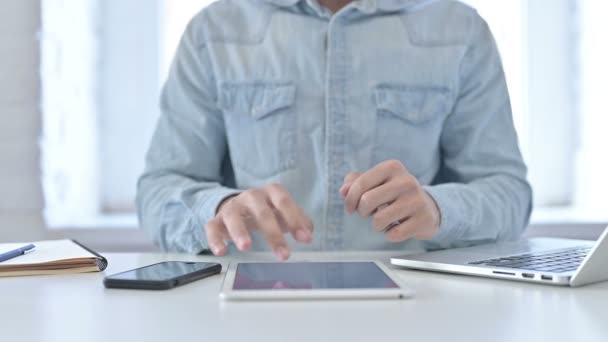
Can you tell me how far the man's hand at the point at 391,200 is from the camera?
793mm

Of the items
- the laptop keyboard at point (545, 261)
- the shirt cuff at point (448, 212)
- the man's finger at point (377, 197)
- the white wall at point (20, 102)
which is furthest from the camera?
the white wall at point (20, 102)

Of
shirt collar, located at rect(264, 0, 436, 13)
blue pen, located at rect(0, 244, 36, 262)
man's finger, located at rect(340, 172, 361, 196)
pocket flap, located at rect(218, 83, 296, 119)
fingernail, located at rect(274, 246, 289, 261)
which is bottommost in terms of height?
blue pen, located at rect(0, 244, 36, 262)

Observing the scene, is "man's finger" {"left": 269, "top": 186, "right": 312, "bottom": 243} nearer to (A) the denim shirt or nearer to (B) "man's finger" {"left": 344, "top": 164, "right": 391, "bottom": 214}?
(B) "man's finger" {"left": 344, "top": 164, "right": 391, "bottom": 214}

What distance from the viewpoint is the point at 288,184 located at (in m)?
1.14

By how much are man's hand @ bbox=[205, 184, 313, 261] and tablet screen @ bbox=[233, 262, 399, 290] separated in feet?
0.11

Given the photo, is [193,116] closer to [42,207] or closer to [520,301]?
[42,207]

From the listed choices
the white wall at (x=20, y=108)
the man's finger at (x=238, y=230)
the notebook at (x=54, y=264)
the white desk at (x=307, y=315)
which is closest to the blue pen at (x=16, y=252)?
the notebook at (x=54, y=264)

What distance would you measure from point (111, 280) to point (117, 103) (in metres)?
1.13

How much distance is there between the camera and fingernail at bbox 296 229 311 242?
2.44 feet

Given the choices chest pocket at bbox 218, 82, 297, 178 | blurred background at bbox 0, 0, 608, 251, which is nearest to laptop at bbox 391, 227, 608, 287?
chest pocket at bbox 218, 82, 297, 178

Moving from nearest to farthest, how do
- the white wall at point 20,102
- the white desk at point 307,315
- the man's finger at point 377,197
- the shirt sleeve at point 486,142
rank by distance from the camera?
the white desk at point 307,315, the man's finger at point 377,197, the shirt sleeve at point 486,142, the white wall at point 20,102

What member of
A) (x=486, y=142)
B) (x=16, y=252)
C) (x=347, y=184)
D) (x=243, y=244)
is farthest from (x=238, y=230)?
(x=486, y=142)

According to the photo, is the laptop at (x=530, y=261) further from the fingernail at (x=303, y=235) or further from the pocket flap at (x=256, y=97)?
the pocket flap at (x=256, y=97)

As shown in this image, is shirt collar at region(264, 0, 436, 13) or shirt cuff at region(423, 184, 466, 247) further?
shirt collar at region(264, 0, 436, 13)
